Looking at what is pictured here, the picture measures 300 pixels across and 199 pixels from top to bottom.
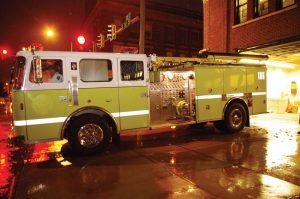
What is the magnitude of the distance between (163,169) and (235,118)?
5200 millimetres

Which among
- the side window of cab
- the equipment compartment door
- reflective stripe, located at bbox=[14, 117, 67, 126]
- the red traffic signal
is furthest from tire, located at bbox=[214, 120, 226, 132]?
the red traffic signal

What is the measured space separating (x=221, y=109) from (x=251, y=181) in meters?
4.91

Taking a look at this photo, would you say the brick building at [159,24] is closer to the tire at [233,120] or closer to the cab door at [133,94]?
the tire at [233,120]

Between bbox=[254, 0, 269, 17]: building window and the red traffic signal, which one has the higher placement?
bbox=[254, 0, 269, 17]: building window

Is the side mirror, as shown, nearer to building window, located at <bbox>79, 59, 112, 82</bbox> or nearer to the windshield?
the windshield

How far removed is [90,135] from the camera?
7.77m

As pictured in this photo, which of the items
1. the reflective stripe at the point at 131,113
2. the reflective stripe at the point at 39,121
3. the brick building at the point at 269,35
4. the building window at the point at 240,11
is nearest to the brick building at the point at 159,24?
the brick building at the point at 269,35

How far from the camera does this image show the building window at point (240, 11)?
615 inches

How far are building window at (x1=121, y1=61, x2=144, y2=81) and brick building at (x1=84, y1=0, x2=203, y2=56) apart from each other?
66.1 feet

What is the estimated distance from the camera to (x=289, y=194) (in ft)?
16.2

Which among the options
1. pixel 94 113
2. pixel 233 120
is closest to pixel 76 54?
pixel 94 113

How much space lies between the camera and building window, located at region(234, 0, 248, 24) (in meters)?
15.6

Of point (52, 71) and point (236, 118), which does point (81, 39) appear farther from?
point (236, 118)

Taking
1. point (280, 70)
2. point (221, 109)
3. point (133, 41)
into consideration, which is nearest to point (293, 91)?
point (280, 70)
